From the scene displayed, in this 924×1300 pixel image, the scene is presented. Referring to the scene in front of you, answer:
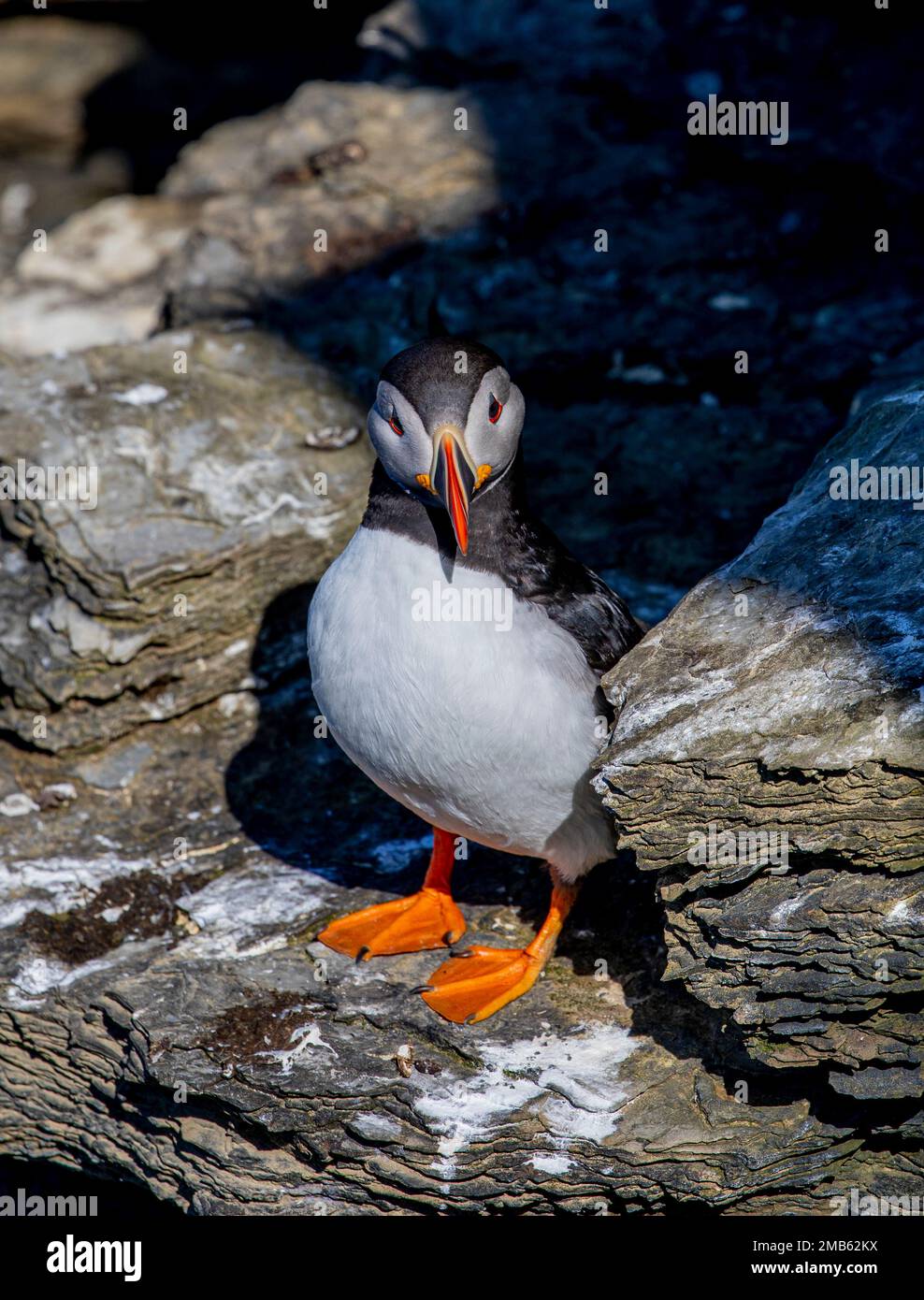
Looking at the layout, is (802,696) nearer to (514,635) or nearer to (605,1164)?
(514,635)

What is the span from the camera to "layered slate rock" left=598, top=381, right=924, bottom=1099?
4777mm

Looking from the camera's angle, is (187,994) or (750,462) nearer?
(187,994)

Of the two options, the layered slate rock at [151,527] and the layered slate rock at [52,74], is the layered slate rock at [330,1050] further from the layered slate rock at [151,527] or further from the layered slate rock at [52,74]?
the layered slate rock at [52,74]

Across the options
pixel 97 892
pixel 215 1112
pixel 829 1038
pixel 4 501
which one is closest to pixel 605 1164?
pixel 829 1038

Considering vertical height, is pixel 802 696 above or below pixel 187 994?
above

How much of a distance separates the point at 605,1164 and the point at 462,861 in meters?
1.62

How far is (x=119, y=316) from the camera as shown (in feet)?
28.5

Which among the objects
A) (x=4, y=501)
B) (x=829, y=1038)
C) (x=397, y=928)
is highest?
(x=4, y=501)

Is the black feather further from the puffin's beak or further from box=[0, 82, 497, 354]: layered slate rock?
box=[0, 82, 497, 354]: layered slate rock

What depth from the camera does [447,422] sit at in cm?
493

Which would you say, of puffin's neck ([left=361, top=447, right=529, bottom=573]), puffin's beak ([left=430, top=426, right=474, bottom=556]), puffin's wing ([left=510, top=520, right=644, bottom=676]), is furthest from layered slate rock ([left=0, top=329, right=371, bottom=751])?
puffin's beak ([left=430, top=426, right=474, bottom=556])

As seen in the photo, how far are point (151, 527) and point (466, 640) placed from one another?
97.2 inches

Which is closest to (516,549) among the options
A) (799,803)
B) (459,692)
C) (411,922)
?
(459,692)

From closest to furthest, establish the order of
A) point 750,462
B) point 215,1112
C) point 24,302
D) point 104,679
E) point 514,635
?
point 514,635, point 215,1112, point 104,679, point 750,462, point 24,302
